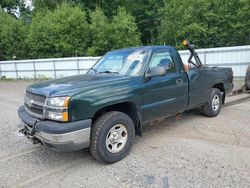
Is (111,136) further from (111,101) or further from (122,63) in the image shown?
(122,63)

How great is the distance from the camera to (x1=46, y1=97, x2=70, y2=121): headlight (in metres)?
3.29

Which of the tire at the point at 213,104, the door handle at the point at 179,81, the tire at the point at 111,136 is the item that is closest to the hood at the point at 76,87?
the tire at the point at 111,136

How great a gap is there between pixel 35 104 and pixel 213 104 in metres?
4.28

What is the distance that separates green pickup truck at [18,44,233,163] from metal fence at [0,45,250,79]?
8.19m

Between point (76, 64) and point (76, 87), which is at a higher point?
point (76, 87)

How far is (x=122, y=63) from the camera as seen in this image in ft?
15.1

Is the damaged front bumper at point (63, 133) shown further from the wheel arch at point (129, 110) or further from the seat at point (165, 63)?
the seat at point (165, 63)

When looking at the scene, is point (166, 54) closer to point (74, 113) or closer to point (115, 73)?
point (115, 73)

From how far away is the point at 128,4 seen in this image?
28891mm

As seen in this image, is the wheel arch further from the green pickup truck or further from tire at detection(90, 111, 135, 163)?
tire at detection(90, 111, 135, 163)

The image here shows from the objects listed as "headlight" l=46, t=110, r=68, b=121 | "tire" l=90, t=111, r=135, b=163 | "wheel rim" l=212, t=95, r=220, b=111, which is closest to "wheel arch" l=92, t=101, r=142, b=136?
"tire" l=90, t=111, r=135, b=163

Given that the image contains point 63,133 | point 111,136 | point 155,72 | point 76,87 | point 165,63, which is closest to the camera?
point 63,133

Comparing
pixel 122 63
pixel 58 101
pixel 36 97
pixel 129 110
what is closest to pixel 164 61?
pixel 122 63

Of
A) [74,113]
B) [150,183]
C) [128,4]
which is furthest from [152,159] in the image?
[128,4]
